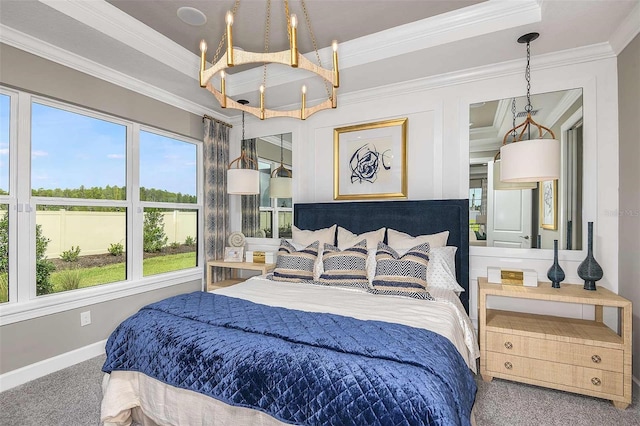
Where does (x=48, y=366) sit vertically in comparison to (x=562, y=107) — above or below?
below

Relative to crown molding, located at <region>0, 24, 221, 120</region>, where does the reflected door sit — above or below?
below

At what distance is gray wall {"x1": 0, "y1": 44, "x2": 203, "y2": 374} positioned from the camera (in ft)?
8.04

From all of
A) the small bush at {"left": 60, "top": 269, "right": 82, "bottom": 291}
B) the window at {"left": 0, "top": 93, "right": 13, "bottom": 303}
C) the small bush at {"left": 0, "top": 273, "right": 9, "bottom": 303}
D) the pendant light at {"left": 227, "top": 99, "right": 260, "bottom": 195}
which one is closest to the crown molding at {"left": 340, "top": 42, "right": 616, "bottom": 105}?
the pendant light at {"left": 227, "top": 99, "right": 260, "bottom": 195}

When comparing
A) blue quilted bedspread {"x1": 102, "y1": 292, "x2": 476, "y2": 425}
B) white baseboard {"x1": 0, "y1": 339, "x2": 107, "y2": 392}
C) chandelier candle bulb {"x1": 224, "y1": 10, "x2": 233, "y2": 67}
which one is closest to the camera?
blue quilted bedspread {"x1": 102, "y1": 292, "x2": 476, "y2": 425}

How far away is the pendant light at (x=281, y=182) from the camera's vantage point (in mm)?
4129

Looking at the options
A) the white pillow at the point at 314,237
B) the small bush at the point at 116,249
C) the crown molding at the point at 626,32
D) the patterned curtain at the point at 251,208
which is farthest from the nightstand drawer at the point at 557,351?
the small bush at the point at 116,249

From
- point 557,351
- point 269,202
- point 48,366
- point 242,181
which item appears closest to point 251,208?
point 269,202

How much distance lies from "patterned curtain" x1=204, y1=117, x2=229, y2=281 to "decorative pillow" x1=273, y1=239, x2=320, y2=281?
139 cm

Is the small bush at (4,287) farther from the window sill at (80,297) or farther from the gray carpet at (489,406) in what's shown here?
the gray carpet at (489,406)

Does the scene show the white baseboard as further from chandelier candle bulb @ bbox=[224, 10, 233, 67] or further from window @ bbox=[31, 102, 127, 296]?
chandelier candle bulb @ bbox=[224, 10, 233, 67]

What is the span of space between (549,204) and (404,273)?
5.02 feet

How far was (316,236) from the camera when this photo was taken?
351 centimetres

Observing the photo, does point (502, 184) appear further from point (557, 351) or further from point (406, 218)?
point (557, 351)

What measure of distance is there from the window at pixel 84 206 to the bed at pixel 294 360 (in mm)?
1342
